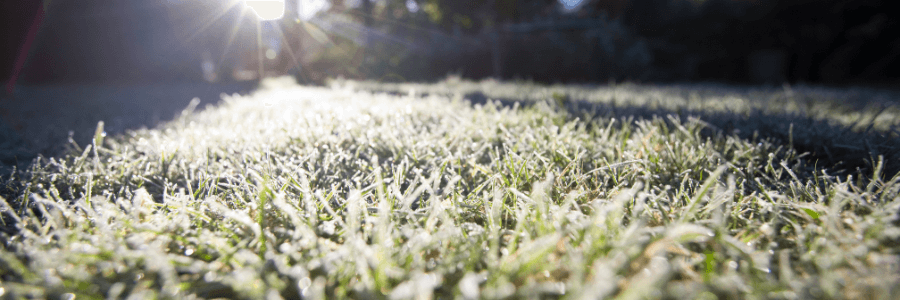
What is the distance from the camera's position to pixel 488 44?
10688mm

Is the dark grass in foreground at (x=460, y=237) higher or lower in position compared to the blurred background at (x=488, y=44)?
lower

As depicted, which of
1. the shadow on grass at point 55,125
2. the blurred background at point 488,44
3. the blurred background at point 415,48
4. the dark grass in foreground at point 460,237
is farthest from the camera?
the blurred background at point 488,44

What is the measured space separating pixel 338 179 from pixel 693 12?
1594 cm

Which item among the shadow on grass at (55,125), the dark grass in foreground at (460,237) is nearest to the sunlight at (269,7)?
the shadow on grass at (55,125)

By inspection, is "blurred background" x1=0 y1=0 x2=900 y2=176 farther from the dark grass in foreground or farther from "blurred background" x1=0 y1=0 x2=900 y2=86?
the dark grass in foreground

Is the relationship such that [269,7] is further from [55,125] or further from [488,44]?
[55,125]

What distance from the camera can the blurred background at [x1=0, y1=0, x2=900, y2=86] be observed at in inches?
300

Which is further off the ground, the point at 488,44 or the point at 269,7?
the point at 269,7

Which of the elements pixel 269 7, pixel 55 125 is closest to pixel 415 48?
pixel 269 7

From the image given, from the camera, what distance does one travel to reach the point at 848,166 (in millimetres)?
1224

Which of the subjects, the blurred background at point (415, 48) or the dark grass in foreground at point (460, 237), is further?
the blurred background at point (415, 48)

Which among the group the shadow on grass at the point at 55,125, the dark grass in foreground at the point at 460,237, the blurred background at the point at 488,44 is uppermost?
the blurred background at the point at 488,44

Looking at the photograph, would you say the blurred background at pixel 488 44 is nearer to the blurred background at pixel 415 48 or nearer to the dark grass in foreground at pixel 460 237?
the blurred background at pixel 415 48

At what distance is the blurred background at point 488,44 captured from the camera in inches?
300
